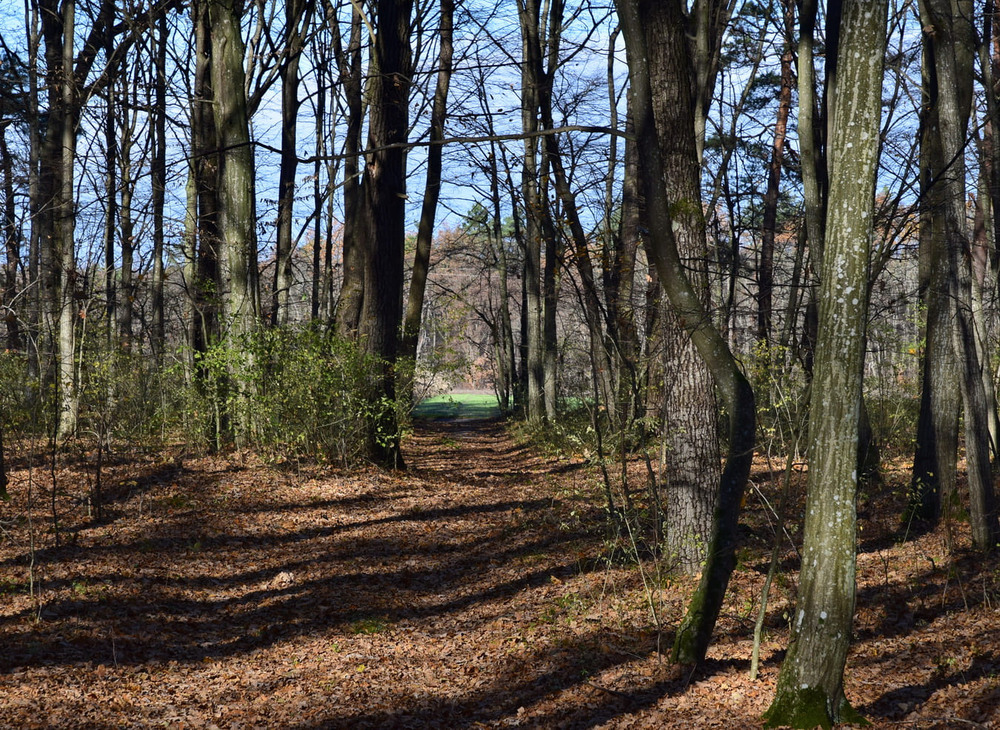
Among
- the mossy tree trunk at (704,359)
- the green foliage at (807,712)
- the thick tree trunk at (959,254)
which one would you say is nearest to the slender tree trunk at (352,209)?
the mossy tree trunk at (704,359)

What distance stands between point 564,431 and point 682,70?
9244mm

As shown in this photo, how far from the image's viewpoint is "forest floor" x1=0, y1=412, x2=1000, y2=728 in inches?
194

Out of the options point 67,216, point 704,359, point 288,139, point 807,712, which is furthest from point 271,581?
point 288,139

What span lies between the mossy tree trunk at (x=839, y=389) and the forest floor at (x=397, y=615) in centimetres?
54

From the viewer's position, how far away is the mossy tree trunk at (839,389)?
391 centimetres

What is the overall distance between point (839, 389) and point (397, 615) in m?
4.29

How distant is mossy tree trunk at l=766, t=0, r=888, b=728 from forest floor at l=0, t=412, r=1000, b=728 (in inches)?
21.3

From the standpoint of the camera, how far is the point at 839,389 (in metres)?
3.99

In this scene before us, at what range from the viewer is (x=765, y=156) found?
18422 mm

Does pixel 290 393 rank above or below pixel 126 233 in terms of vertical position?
below

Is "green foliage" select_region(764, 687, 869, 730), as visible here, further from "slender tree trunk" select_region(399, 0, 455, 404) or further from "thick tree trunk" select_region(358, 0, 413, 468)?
"slender tree trunk" select_region(399, 0, 455, 404)

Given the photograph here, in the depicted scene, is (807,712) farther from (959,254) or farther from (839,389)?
(959,254)

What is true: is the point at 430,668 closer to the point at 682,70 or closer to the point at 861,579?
the point at 861,579

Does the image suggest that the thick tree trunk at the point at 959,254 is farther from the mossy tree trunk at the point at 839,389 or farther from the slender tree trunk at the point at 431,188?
the slender tree trunk at the point at 431,188
